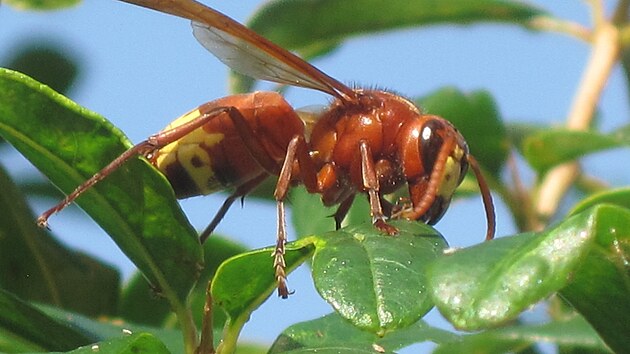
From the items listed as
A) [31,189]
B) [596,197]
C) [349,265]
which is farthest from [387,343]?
[31,189]

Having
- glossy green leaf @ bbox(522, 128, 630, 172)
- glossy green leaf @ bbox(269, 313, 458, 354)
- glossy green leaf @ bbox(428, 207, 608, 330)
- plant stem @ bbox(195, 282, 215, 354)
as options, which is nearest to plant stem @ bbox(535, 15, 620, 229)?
glossy green leaf @ bbox(522, 128, 630, 172)

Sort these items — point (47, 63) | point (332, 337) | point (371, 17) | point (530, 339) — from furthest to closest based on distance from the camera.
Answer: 1. point (371, 17)
2. point (47, 63)
3. point (530, 339)
4. point (332, 337)

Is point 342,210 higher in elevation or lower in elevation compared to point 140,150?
lower

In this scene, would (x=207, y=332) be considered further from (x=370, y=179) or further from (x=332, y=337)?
(x=370, y=179)

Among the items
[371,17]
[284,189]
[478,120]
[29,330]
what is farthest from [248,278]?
[371,17]

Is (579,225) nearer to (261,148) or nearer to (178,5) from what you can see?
(178,5)

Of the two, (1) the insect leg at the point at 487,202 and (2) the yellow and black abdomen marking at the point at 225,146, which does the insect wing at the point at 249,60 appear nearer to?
(2) the yellow and black abdomen marking at the point at 225,146

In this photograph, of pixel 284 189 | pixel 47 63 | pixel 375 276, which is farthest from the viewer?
pixel 47 63
